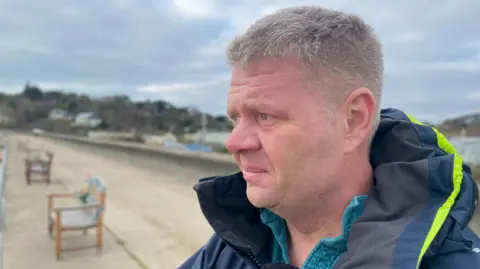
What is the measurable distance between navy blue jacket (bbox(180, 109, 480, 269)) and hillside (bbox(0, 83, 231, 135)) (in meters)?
46.2

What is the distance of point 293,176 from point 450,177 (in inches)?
15.5

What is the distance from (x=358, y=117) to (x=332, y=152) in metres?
0.13

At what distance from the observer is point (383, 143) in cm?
132

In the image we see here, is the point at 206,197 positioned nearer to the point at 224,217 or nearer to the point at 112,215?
the point at 224,217

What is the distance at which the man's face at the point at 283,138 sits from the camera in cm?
113

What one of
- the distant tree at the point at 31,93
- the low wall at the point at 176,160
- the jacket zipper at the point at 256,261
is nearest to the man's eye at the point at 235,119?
the jacket zipper at the point at 256,261

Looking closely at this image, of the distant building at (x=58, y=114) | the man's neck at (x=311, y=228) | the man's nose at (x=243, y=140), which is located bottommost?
the distant building at (x=58, y=114)

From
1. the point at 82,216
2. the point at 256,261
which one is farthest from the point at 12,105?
the point at 256,261

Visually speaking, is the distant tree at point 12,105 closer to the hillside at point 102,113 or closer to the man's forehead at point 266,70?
the hillside at point 102,113

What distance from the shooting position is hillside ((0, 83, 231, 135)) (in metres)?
65.9

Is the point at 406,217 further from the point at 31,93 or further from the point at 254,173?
the point at 31,93

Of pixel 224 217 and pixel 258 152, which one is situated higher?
pixel 258 152

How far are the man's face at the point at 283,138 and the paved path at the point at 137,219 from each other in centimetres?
403

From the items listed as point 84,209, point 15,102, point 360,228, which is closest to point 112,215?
point 84,209
